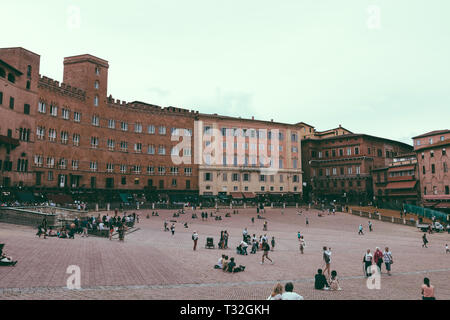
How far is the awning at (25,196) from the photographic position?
150ft

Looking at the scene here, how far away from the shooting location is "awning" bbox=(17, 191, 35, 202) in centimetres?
4566

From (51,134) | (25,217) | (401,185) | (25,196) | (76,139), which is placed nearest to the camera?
(25,217)

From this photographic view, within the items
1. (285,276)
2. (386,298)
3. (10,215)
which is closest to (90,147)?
(10,215)

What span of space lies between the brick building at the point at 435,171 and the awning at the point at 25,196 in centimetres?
6510

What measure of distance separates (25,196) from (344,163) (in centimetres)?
6522

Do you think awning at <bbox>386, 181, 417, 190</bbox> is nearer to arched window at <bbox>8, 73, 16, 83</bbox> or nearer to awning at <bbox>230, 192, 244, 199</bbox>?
awning at <bbox>230, 192, 244, 199</bbox>

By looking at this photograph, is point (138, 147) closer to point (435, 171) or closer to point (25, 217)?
point (25, 217)

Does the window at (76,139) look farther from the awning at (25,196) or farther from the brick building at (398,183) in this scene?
the brick building at (398,183)

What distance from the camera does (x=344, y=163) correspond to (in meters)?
Answer: 80.6

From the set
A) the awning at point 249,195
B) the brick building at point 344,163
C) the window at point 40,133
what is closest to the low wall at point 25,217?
the window at point 40,133

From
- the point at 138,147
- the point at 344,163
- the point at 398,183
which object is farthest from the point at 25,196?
the point at 398,183

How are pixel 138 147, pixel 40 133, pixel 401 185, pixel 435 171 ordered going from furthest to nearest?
pixel 401 185, pixel 138 147, pixel 435 171, pixel 40 133
